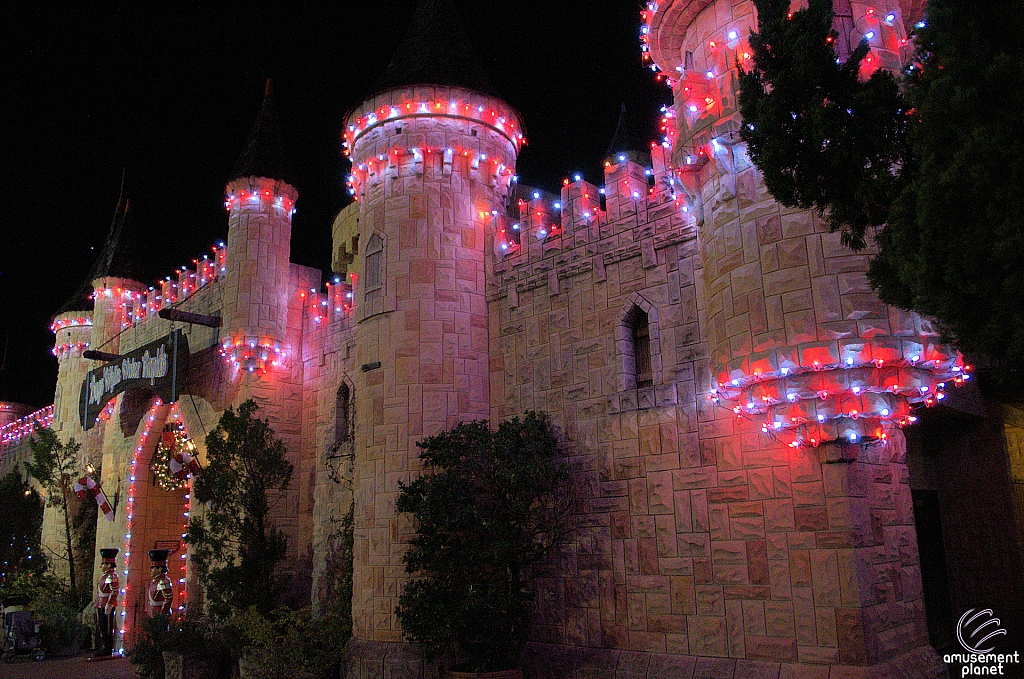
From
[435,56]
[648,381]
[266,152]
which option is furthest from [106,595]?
[648,381]

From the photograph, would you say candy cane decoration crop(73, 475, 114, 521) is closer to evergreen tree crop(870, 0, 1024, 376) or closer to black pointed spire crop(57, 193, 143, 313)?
black pointed spire crop(57, 193, 143, 313)

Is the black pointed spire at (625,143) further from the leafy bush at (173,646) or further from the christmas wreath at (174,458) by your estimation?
the leafy bush at (173,646)

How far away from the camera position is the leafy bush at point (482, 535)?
10.4 m

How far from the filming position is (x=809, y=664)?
27.8 ft

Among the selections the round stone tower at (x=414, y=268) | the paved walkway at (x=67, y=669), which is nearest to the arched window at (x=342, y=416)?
the round stone tower at (x=414, y=268)

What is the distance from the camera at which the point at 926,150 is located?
498 centimetres

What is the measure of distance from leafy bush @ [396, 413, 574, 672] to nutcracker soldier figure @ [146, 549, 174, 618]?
894 cm

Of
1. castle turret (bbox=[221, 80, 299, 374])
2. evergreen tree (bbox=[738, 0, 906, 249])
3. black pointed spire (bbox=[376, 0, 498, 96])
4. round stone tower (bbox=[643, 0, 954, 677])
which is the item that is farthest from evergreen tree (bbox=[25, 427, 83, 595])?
evergreen tree (bbox=[738, 0, 906, 249])

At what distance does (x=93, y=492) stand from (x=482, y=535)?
1642 cm

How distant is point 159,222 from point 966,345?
2988cm

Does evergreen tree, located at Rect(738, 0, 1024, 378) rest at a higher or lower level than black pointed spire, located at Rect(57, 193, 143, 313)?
lower

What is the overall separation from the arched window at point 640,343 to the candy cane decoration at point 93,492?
58.7 ft

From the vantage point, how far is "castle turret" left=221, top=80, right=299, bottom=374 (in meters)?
17.4

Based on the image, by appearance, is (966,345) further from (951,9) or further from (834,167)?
(951,9)
